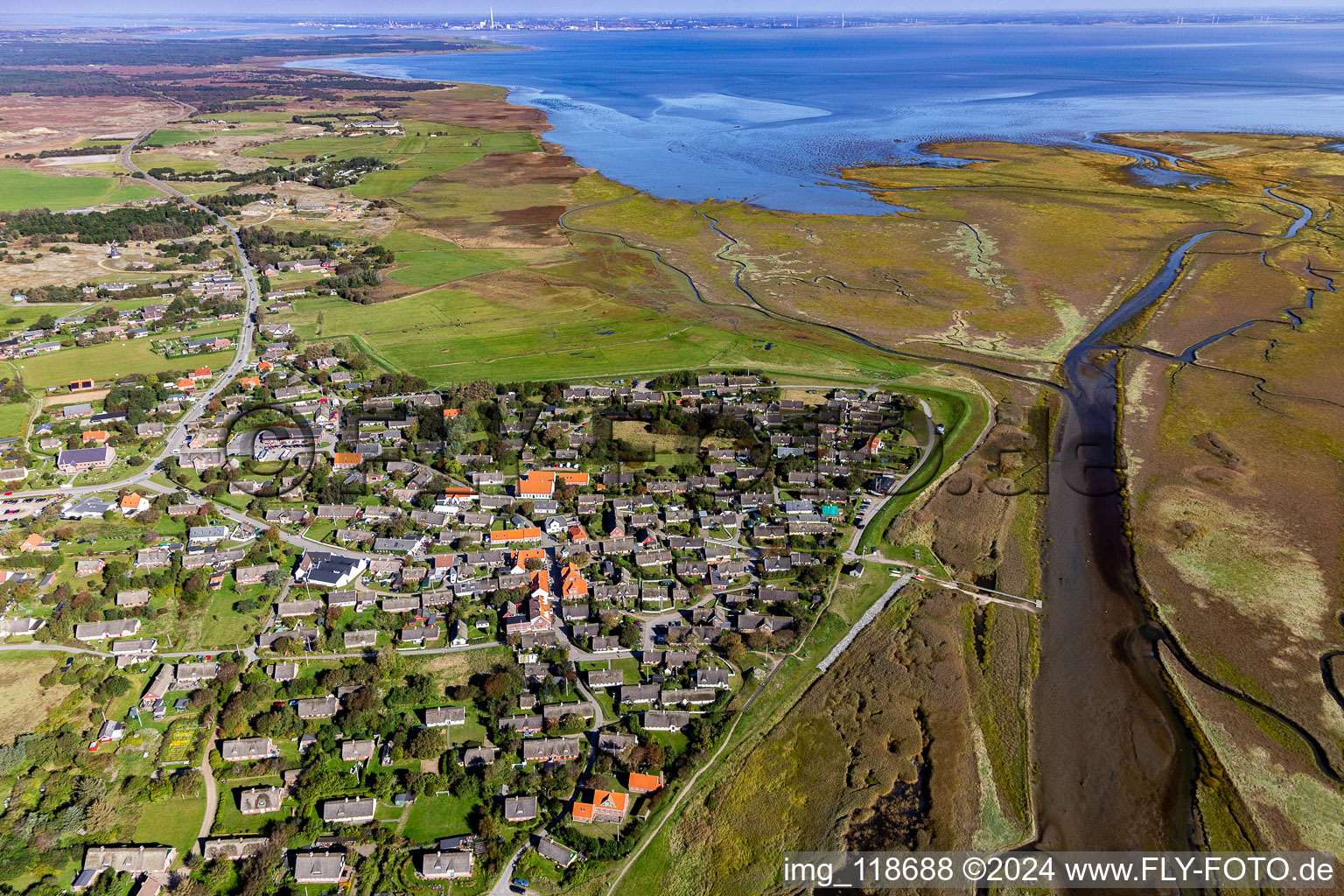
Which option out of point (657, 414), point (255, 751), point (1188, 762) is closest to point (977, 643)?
point (1188, 762)

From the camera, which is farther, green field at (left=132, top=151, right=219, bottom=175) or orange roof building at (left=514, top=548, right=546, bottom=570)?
green field at (left=132, top=151, right=219, bottom=175)

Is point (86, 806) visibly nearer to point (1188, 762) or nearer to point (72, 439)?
point (72, 439)

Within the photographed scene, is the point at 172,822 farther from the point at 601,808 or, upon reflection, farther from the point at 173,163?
the point at 173,163

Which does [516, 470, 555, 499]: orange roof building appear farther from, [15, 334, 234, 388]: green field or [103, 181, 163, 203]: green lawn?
[103, 181, 163, 203]: green lawn

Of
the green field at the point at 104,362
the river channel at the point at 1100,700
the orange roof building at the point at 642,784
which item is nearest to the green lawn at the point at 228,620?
the orange roof building at the point at 642,784

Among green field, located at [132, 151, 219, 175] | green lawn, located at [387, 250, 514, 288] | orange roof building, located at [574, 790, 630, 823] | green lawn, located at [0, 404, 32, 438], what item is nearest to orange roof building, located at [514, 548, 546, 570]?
orange roof building, located at [574, 790, 630, 823]

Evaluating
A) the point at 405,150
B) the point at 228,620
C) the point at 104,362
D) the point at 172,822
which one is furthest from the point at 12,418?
the point at 405,150

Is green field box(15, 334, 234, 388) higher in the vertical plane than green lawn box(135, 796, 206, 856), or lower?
higher
